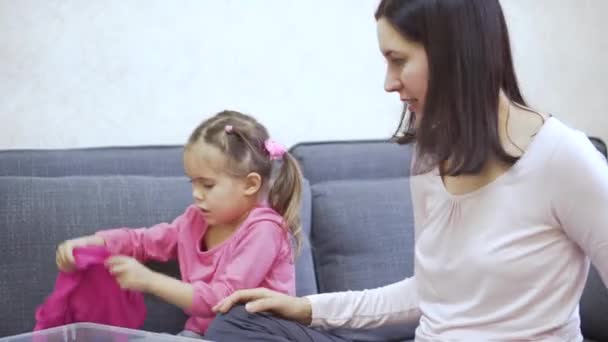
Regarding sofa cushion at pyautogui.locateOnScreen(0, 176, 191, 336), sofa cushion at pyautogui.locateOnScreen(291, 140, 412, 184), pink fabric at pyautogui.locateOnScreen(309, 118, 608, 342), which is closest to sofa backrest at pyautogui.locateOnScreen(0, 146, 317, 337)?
sofa cushion at pyautogui.locateOnScreen(0, 176, 191, 336)

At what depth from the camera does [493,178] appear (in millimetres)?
1196

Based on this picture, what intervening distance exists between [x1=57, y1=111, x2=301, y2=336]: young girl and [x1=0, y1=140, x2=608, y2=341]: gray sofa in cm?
6

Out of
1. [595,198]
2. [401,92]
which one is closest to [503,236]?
[595,198]

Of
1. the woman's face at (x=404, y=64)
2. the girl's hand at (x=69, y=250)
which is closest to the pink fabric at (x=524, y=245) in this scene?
the woman's face at (x=404, y=64)

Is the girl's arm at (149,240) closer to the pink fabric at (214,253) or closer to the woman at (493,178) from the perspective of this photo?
the pink fabric at (214,253)

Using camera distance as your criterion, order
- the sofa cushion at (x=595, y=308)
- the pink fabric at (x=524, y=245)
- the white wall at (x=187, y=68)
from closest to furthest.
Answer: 1. the pink fabric at (x=524, y=245)
2. the sofa cushion at (x=595, y=308)
3. the white wall at (x=187, y=68)

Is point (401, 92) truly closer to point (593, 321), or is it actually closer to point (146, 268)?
point (146, 268)

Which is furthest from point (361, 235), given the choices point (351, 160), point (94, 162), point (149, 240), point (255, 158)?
point (94, 162)

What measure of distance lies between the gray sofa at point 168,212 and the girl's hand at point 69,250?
0.05 metres

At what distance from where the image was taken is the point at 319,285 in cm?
185

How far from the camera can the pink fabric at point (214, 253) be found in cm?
154

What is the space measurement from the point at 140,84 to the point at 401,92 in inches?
37.9

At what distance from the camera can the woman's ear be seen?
1.63 m

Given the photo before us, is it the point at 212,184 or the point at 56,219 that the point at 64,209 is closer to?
the point at 56,219
